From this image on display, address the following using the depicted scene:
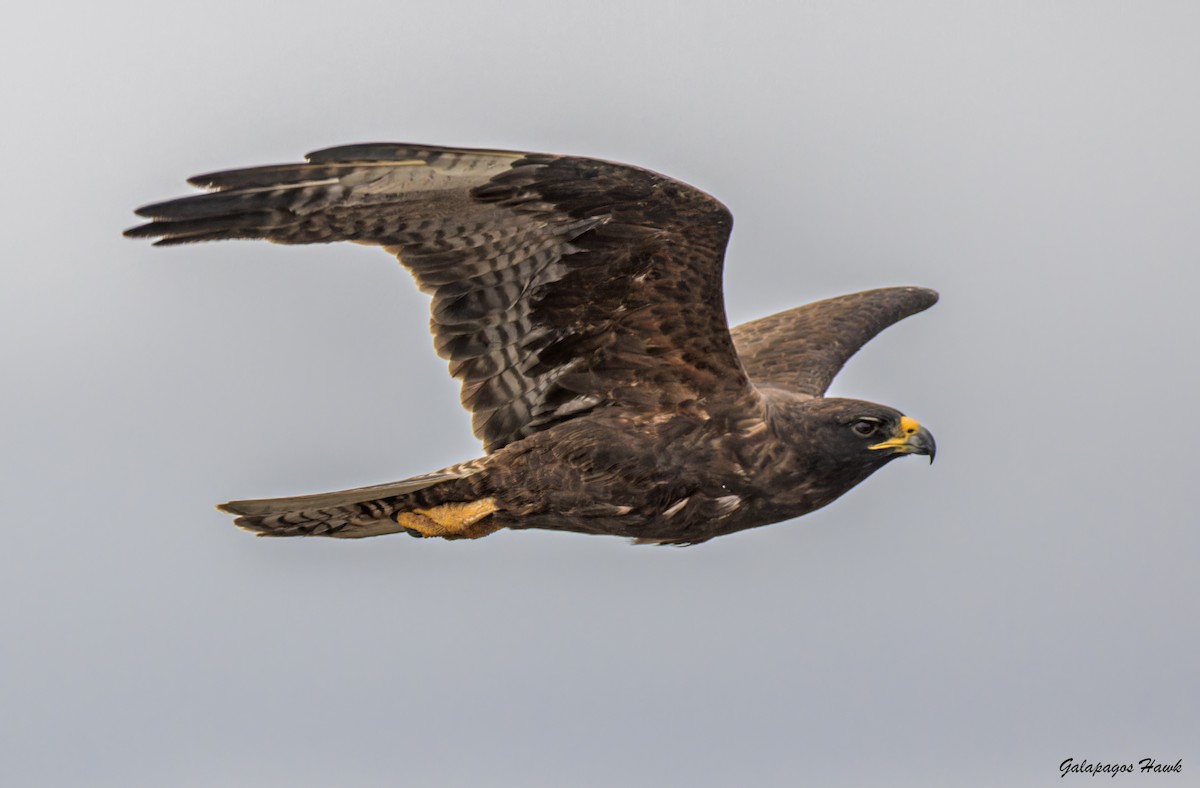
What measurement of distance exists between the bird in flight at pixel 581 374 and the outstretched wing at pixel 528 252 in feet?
0.04

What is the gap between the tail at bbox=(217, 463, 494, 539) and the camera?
11203mm

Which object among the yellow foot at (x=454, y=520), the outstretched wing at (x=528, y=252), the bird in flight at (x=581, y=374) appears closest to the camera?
the outstretched wing at (x=528, y=252)

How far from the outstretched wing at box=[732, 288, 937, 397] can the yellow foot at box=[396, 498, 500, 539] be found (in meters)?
2.77

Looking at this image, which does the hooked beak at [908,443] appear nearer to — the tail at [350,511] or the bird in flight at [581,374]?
the bird in flight at [581,374]

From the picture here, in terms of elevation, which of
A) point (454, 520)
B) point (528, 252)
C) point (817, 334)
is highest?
point (528, 252)

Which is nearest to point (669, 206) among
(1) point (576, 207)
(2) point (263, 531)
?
(1) point (576, 207)

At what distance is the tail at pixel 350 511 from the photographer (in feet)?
36.8

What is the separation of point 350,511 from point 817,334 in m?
4.50

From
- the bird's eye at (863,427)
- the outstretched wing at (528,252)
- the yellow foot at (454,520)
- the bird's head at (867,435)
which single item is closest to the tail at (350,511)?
the yellow foot at (454,520)

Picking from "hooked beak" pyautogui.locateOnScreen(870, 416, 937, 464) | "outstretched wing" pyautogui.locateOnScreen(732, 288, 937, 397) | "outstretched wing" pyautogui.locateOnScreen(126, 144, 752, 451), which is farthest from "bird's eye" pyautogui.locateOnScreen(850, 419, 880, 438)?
"outstretched wing" pyautogui.locateOnScreen(732, 288, 937, 397)

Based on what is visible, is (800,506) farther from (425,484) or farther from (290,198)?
(290,198)

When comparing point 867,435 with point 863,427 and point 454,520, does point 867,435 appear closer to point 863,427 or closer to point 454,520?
point 863,427

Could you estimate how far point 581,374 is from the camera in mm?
11438

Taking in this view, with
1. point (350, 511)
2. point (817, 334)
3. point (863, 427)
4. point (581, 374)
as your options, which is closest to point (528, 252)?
point (581, 374)
